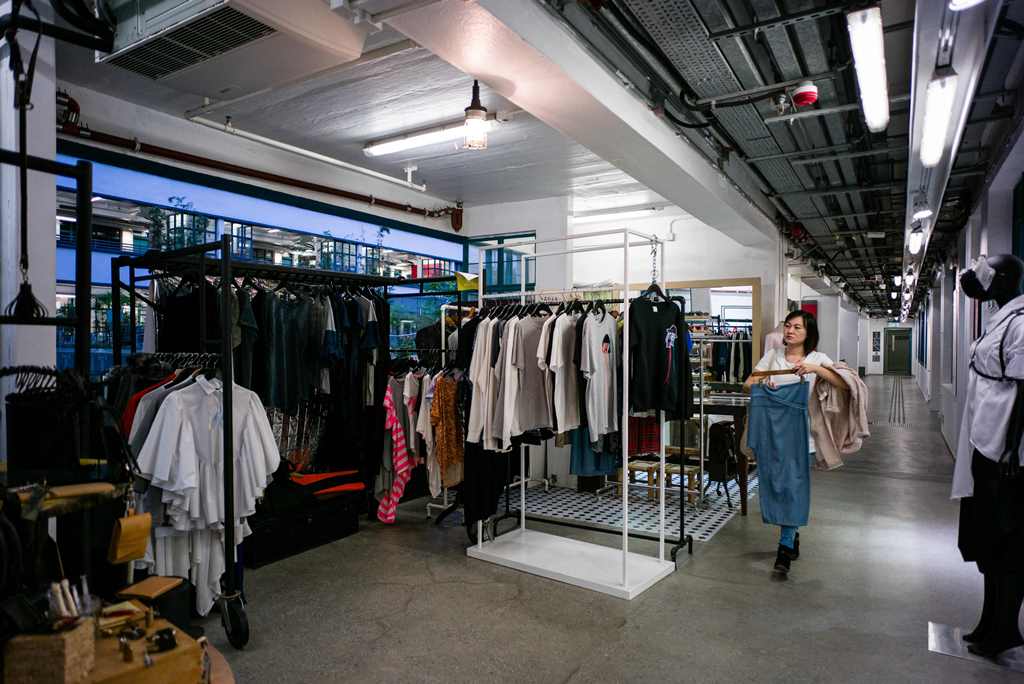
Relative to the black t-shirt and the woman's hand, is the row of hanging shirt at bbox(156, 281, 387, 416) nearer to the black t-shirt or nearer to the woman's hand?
the black t-shirt

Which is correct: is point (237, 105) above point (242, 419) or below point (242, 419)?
above

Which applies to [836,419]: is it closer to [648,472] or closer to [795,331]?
[795,331]

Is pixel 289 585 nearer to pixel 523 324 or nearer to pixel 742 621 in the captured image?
pixel 523 324

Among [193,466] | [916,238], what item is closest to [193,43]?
[193,466]

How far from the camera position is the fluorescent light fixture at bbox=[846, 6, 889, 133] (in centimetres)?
287

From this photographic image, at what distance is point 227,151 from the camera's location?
5758 millimetres

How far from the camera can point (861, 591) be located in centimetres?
393

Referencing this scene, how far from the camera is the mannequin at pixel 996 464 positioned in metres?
2.88

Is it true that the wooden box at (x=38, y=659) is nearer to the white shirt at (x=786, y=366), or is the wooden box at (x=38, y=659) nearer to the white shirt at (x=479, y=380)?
the white shirt at (x=479, y=380)

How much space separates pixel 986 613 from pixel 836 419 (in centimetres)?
150

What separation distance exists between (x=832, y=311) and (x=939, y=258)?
7.96m

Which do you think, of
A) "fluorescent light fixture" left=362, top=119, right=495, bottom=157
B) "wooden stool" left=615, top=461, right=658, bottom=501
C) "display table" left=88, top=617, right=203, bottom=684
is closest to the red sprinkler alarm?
"fluorescent light fixture" left=362, top=119, right=495, bottom=157

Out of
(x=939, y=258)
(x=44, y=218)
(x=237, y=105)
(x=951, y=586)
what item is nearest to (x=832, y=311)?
(x=939, y=258)

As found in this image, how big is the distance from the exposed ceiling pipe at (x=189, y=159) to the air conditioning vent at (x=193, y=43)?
1.42m
